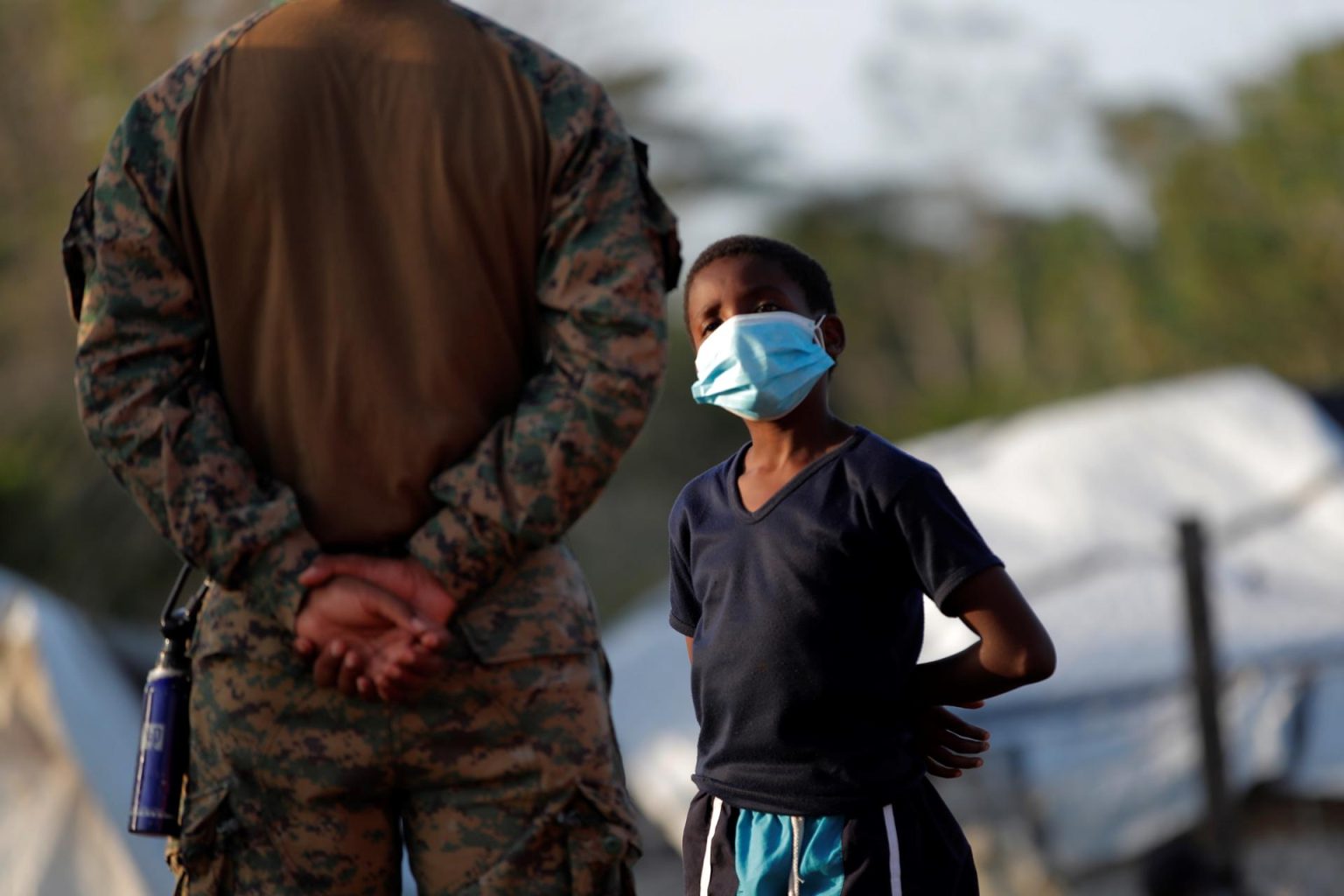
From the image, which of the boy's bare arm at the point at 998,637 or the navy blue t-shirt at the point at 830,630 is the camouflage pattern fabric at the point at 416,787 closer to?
the navy blue t-shirt at the point at 830,630

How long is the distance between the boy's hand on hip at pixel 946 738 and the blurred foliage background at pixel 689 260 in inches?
438

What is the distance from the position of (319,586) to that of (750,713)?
1.76ft

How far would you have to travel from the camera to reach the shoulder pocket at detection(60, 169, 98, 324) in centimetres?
227

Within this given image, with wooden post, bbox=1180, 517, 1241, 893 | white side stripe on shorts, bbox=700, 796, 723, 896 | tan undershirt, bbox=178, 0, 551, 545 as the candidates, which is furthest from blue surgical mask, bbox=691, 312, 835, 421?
wooden post, bbox=1180, 517, 1241, 893

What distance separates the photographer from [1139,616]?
7.38 m

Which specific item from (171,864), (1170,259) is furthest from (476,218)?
(1170,259)

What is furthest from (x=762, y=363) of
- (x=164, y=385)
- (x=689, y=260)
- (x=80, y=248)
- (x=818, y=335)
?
(x=689, y=260)

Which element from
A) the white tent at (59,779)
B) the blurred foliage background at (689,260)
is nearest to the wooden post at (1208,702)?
the white tent at (59,779)

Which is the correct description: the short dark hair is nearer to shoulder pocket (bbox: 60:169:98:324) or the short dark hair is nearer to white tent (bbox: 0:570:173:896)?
shoulder pocket (bbox: 60:169:98:324)

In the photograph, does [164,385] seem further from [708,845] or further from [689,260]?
[689,260]

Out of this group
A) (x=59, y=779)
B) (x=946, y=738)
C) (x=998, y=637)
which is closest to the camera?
(x=998, y=637)

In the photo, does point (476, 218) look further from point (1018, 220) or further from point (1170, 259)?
point (1018, 220)

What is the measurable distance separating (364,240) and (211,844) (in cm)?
74

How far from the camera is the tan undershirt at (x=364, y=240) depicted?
87.0 inches
